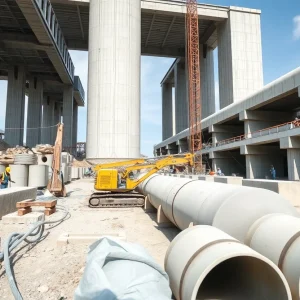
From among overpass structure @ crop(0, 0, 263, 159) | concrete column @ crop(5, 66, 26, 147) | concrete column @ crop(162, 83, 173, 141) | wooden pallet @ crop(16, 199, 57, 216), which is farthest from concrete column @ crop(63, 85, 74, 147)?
wooden pallet @ crop(16, 199, 57, 216)

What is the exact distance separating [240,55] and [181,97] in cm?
2109

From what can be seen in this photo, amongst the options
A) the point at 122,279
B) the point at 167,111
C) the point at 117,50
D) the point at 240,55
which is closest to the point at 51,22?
the point at 117,50

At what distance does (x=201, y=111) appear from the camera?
5234 cm

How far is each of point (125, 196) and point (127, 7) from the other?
97.8 feet

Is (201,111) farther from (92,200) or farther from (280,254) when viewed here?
(280,254)

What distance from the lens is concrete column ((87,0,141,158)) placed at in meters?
32.9

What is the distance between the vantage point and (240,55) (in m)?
41.2

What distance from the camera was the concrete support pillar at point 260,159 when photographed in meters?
29.8

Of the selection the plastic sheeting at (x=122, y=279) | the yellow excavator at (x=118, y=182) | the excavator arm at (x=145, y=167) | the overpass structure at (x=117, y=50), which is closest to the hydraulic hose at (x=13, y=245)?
the plastic sheeting at (x=122, y=279)

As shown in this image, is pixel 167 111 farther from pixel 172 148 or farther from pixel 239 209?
pixel 239 209

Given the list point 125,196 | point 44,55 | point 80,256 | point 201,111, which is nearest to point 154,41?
point 201,111

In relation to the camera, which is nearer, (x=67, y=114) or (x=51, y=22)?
(x=51, y=22)

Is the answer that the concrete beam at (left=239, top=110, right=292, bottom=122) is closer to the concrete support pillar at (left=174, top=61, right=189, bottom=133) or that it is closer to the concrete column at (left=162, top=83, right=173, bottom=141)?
the concrete support pillar at (left=174, top=61, right=189, bottom=133)

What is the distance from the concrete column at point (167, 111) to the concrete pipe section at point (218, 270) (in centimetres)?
6851
